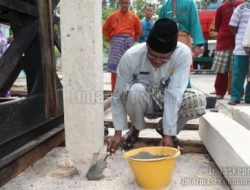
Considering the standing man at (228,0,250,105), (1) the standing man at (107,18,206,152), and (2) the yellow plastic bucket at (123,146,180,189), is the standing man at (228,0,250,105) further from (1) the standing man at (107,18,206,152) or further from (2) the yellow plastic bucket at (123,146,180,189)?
(2) the yellow plastic bucket at (123,146,180,189)

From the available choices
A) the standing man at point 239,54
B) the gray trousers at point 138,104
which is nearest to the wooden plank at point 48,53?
the gray trousers at point 138,104

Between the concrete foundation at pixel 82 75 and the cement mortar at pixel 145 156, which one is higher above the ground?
the concrete foundation at pixel 82 75

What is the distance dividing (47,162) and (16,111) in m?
0.53

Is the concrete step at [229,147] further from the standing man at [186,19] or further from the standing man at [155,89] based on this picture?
the standing man at [186,19]

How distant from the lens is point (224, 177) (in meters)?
2.77

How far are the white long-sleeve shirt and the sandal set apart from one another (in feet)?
1.34

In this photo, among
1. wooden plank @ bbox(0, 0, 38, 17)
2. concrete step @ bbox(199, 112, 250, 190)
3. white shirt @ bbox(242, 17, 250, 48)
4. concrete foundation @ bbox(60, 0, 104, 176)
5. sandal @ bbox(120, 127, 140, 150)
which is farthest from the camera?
white shirt @ bbox(242, 17, 250, 48)

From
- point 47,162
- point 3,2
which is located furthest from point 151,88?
point 3,2

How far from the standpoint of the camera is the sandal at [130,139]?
3.42 metres

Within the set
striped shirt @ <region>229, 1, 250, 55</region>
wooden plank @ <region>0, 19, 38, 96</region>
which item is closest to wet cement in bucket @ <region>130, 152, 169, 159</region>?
wooden plank @ <region>0, 19, 38, 96</region>

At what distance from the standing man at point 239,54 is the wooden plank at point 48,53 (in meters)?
3.73

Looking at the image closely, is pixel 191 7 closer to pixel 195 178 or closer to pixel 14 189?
pixel 195 178

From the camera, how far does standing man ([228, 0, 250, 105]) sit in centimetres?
599

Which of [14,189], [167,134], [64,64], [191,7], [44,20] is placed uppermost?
[191,7]
